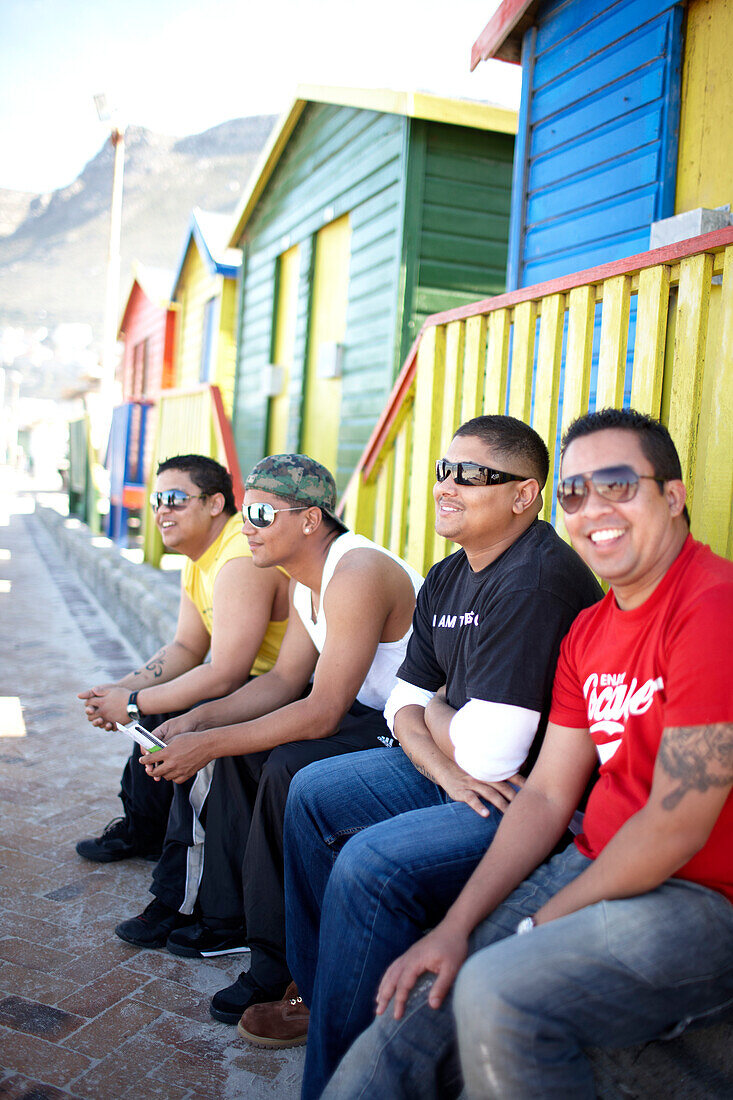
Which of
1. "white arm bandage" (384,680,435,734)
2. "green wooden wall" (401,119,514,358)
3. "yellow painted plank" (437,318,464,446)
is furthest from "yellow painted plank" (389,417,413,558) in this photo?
"green wooden wall" (401,119,514,358)

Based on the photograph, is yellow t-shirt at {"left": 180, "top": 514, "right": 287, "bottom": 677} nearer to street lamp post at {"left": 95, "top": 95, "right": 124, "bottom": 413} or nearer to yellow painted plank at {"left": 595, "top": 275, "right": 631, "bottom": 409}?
yellow painted plank at {"left": 595, "top": 275, "right": 631, "bottom": 409}

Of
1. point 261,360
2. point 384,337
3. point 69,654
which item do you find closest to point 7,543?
point 261,360

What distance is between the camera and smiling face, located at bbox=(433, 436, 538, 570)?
2.24 m

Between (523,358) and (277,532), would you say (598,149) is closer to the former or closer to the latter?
(523,358)

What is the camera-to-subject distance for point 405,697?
2480 millimetres

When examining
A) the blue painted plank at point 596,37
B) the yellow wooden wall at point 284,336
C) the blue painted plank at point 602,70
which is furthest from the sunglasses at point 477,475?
the yellow wooden wall at point 284,336

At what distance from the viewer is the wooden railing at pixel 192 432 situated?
23.9 feet

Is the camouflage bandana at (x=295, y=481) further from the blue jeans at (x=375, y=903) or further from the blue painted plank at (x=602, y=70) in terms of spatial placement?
the blue painted plank at (x=602, y=70)

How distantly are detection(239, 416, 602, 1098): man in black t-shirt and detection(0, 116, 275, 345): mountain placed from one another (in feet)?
343

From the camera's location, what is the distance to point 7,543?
16.4 metres

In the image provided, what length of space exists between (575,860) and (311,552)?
1492mm

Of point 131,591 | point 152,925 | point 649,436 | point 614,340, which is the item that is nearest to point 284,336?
point 131,591

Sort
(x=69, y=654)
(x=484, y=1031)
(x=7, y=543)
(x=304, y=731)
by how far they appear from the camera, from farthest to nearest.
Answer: (x=7, y=543) → (x=69, y=654) → (x=304, y=731) → (x=484, y=1031)

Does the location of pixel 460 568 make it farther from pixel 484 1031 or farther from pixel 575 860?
pixel 484 1031
